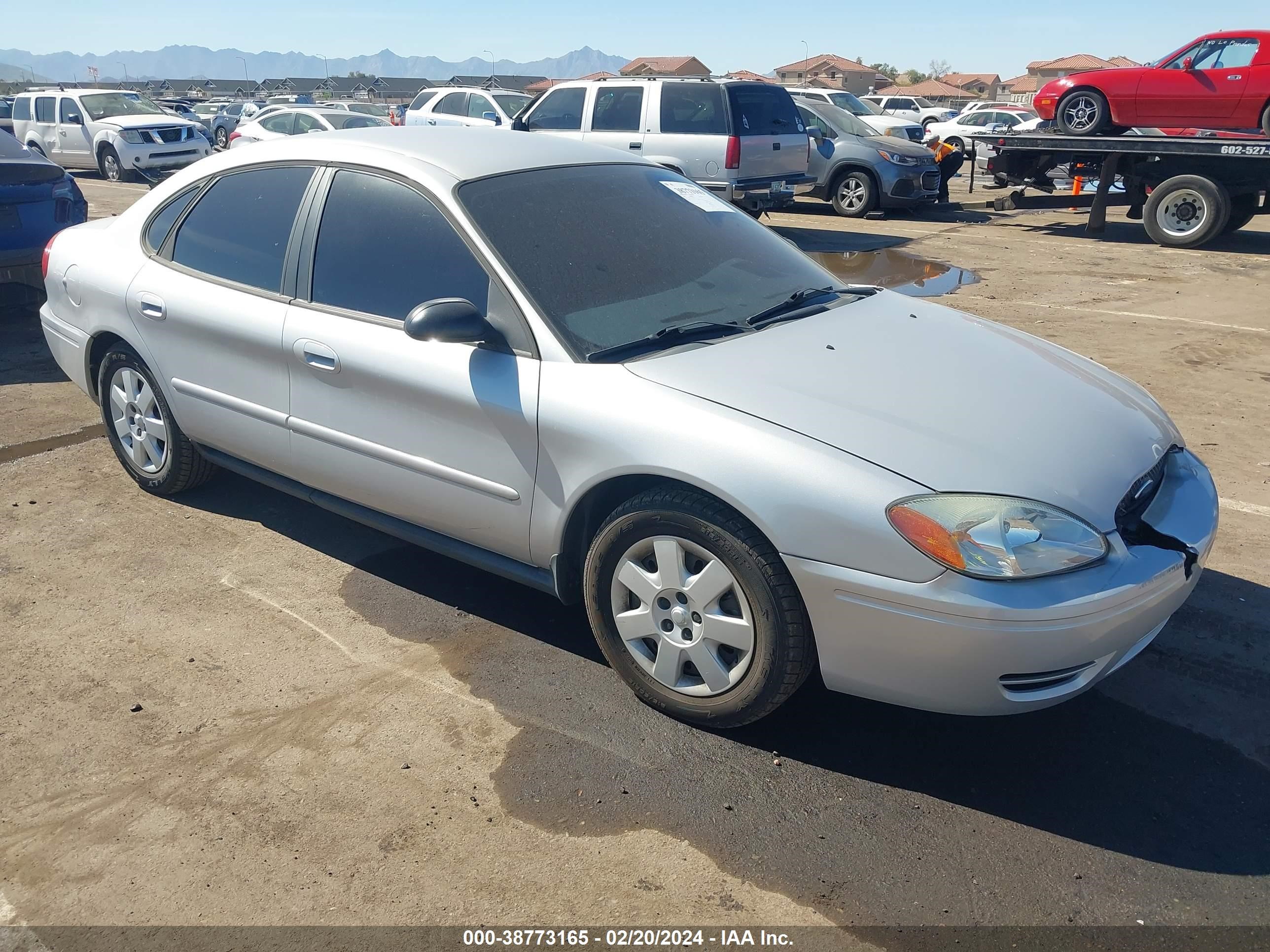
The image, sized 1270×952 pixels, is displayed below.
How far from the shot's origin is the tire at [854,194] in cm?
1561

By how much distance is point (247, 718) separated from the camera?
3.38m

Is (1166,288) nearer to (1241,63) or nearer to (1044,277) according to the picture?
(1044,277)

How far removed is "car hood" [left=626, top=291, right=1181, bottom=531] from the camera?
2.89 m

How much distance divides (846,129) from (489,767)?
14812 millimetres

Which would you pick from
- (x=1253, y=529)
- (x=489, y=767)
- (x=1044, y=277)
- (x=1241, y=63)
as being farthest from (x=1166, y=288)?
(x=489, y=767)

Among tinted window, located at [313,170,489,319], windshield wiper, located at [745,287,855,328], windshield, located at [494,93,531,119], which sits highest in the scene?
windshield, located at [494,93,531,119]

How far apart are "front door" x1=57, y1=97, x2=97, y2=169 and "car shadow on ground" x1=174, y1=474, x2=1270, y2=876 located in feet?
68.3

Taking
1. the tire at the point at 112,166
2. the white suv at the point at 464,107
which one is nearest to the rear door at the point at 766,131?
the white suv at the point at 464,107

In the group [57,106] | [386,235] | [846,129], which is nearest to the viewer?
[386,235]

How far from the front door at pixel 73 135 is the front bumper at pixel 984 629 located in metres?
22.4

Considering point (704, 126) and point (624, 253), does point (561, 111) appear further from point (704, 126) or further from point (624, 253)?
point (624, 253)

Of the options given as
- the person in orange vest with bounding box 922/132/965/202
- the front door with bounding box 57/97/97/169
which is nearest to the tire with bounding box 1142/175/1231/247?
the person in orange vest with bounding box 922/132/965/202

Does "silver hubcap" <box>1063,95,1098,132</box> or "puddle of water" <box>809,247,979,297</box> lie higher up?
"silver hubcap" <box>1063,95,1098,132</box>

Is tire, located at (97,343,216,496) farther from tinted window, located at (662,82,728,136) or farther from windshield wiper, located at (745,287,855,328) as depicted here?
tinted window, located at (662,82,728,136)
